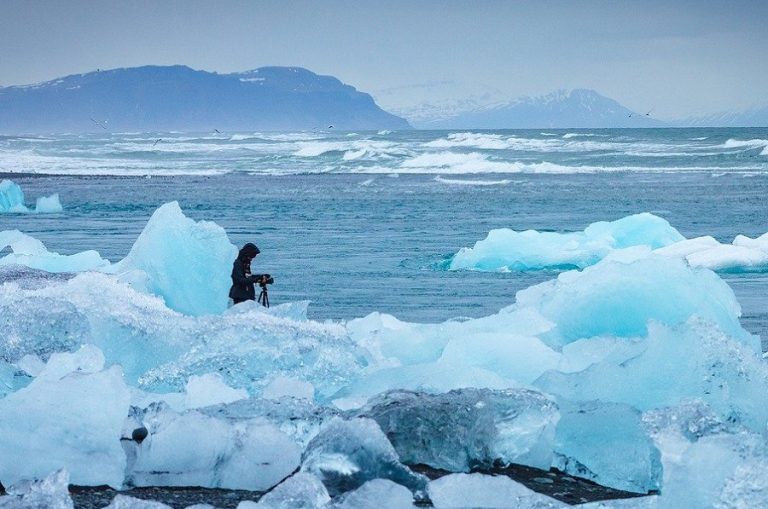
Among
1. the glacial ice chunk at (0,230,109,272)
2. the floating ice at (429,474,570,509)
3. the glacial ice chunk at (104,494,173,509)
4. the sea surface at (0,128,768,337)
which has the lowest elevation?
the sea surface at (0,128,768,337)

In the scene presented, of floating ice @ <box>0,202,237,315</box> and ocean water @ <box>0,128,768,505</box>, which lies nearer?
floating ice @ <box>0,202,237,315</box>

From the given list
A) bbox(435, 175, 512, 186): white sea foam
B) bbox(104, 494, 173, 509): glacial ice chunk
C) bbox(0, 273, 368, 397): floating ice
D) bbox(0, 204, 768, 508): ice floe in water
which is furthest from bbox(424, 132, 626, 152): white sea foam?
bbox(104, 494, 173, 509): glacial ice chunk

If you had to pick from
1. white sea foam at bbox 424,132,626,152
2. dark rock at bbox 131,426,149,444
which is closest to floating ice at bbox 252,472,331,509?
dark rock at bbox 131,426,149,444

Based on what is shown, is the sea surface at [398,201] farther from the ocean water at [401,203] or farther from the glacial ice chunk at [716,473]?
the glacial ice chunk at [716,473]

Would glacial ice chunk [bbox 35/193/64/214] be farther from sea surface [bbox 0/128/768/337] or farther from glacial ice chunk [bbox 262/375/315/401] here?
glacial ice chunk [bbox 262/375/315/401]

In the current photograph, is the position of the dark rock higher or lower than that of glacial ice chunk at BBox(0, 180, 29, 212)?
higher

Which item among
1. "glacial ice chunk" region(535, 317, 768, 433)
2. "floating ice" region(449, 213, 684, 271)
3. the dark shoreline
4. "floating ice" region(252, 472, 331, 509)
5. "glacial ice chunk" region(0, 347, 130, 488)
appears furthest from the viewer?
"floating ice" region(449, 213, 684, 271)

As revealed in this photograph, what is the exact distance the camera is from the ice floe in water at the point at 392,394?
14.1ft

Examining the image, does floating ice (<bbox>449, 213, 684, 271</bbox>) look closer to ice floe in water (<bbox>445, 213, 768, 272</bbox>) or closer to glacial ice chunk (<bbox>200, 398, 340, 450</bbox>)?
ice floe in water (<bbox>445, 213, 768, 272</bbox>)

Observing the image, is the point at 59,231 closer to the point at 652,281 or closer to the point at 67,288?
the point at 67,288

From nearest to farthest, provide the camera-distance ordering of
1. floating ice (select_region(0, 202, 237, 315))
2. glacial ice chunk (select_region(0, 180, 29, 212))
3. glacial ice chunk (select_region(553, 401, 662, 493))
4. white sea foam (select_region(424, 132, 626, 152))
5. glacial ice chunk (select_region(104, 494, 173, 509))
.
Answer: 1. glacial ice chunk (select_region(104, 494, 173, 509))
2. glacial ice chunk (select_region(553, 401, 662, 493))
3. floating ice (select_region(0, 202, 237, 315))
4. glacial ice chunk (select_region(0, 180, 29, 212))
5. white sea foam (select_region(424, 132, 626, 152))

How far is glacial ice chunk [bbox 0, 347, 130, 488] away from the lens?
4461 mm

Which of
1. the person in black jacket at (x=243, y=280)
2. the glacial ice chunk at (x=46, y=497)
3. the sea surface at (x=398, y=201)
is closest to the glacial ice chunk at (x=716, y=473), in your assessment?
the glacial ice chunk at (x=46, y=497)

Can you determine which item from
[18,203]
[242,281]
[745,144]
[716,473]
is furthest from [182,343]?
[745,144]
